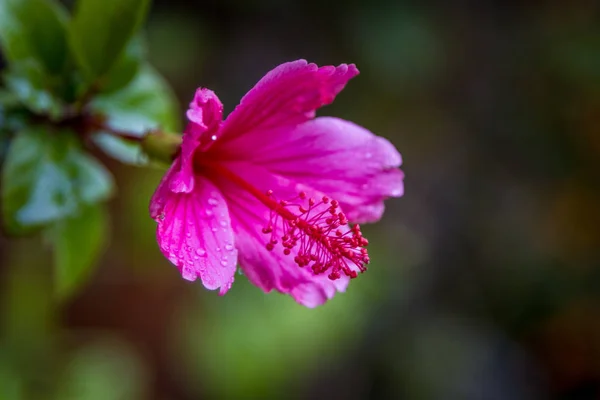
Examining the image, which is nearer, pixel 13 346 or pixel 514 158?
pixel 13 346

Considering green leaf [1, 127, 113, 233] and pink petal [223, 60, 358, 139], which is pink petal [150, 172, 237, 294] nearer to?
pink petal [223, 60, 358, 139]

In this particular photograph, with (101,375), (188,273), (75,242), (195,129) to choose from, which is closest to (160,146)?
(195,129)

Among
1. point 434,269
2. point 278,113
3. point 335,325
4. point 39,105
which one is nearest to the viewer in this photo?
point 278,113

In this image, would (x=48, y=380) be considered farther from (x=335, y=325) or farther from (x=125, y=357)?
(x=335, y=325)

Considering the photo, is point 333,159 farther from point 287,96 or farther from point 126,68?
point 126,68

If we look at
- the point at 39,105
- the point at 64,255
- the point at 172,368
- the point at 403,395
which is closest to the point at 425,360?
the point at 403,395

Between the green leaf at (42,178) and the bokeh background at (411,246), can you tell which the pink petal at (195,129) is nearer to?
the green leaf at (42,178)
